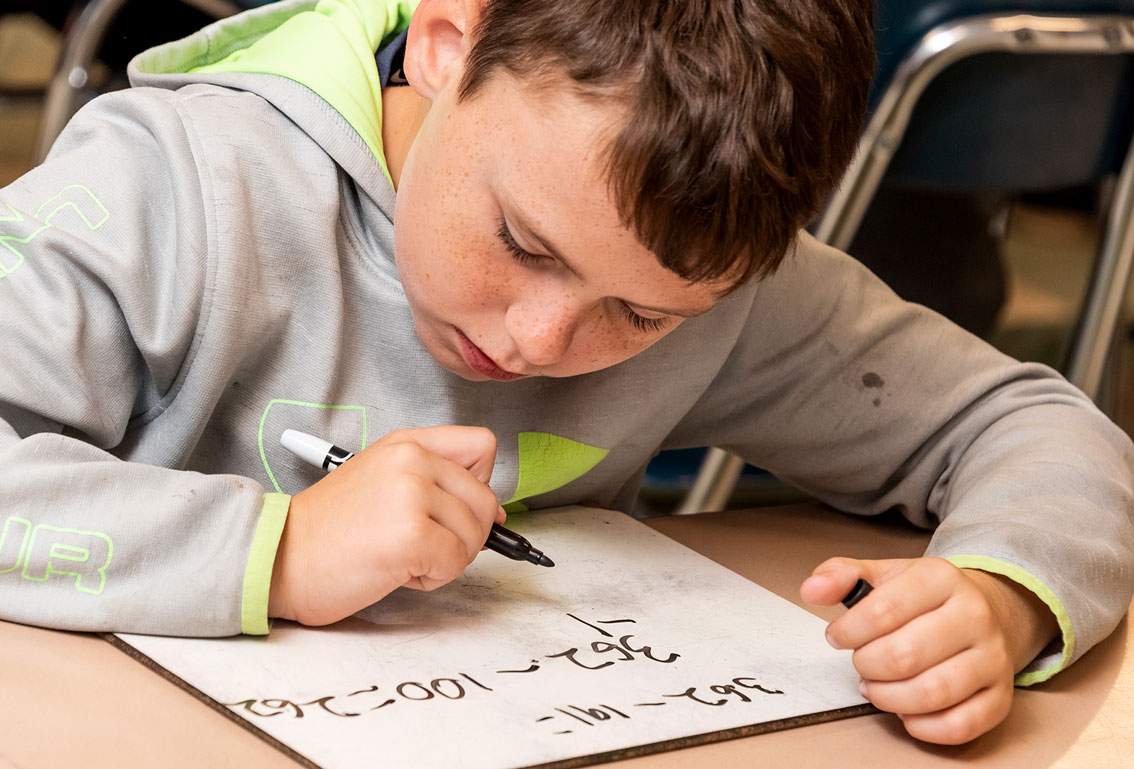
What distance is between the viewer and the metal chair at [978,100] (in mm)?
1260

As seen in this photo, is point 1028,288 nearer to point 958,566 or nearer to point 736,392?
point 736,392

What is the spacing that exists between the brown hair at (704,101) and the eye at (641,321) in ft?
0.15

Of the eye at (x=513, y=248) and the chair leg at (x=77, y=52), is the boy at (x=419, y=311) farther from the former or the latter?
the chair leg at (x=77, y=52)

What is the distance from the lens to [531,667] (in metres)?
0.58

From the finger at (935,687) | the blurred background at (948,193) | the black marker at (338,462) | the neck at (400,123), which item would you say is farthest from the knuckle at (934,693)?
the blurred background at (948,193)

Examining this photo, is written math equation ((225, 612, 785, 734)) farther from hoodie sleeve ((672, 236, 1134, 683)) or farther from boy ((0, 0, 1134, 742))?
hoodie sleeve ((672, 236, 1134, 683))

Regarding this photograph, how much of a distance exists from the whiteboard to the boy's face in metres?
0.13

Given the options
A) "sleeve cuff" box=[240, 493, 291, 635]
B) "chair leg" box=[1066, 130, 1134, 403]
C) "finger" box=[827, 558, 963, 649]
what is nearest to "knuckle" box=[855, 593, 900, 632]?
"finger" box=[827, 558, 963, 649]

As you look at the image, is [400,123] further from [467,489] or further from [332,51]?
[467,489]

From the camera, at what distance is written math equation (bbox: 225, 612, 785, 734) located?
510 mm

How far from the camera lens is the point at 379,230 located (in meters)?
0.76

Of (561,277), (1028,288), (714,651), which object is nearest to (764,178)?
(561,277)

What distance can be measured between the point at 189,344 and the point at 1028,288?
2.73 m

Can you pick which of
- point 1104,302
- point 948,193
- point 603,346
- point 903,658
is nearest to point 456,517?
point 603,346
